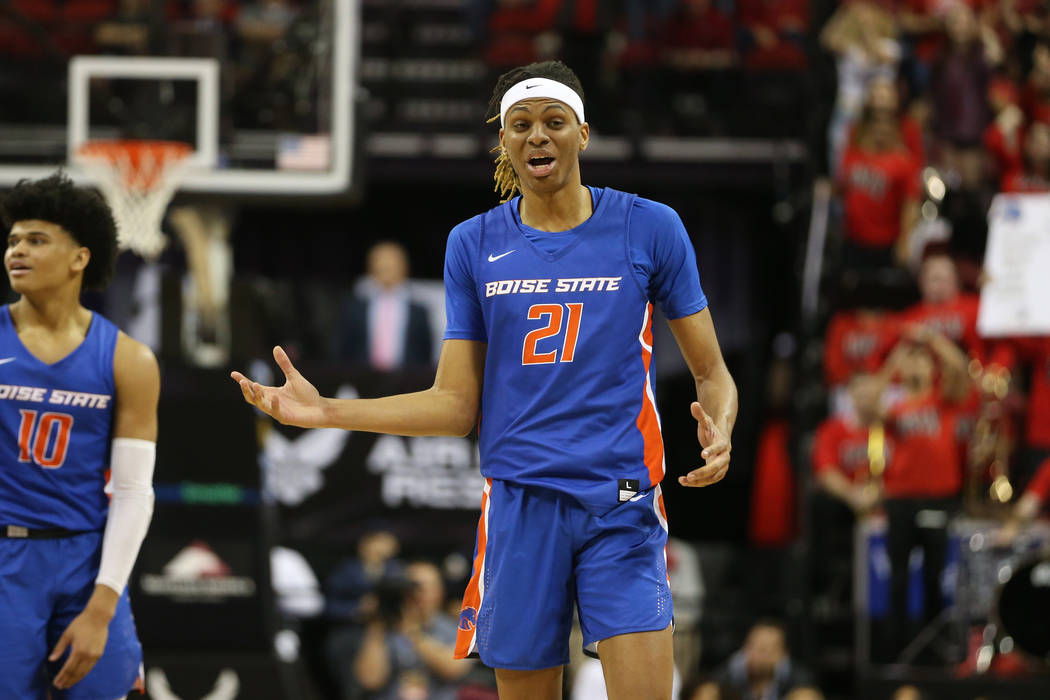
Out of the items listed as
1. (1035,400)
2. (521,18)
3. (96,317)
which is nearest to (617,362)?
(96,317)

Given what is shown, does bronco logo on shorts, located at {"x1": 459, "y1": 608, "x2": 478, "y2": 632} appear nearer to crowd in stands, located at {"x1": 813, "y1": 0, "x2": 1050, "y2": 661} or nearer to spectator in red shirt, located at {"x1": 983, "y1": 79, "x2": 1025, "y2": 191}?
crowd in stands, located at {"x1": 813, "y1": 0, "x2": 1050, "y2": 661}

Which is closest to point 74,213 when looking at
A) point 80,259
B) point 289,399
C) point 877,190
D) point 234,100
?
point 80,259

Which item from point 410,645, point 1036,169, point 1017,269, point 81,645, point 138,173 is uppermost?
point 1036,169

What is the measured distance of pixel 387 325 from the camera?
12.5 meters

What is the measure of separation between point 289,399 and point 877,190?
9075mm

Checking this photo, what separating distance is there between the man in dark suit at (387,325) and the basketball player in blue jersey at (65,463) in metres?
7.10

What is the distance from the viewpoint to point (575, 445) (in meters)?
4.42

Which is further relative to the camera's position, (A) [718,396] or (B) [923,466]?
(B) [923,466]

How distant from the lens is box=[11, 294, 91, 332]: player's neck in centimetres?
516

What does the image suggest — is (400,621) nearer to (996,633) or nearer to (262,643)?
(262,643)

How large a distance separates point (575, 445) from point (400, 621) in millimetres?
6288

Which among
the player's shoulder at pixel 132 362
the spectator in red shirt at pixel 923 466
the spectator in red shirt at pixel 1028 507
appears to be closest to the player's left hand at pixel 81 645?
the player's shoulder at pixel 132 362

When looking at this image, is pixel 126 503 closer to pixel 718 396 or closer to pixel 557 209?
pixel 557 209

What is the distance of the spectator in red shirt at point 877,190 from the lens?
40.5 ft
